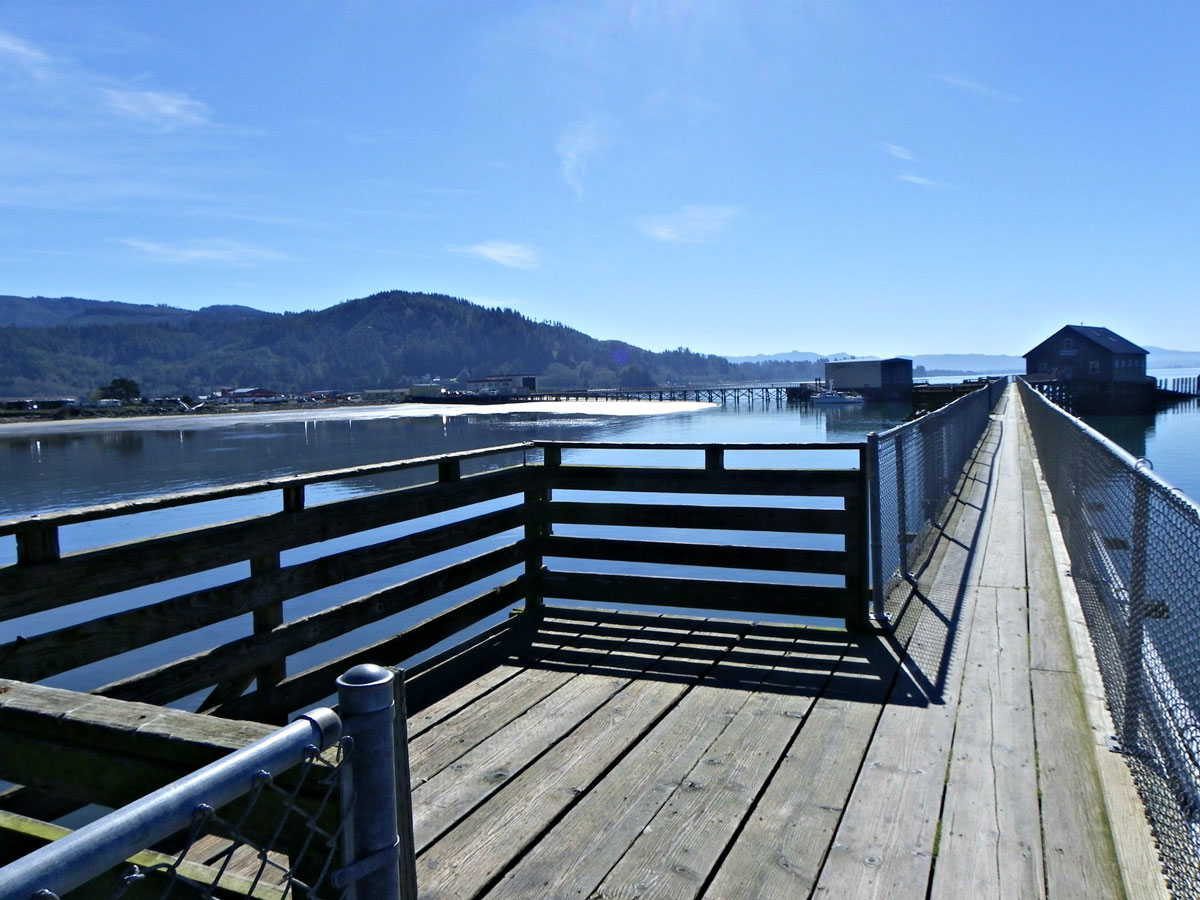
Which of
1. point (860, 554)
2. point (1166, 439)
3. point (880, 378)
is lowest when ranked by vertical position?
point (1166, 439)

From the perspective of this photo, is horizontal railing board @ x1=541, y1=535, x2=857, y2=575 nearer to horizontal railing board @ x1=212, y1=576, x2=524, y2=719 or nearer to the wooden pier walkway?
the wooden pier walkway

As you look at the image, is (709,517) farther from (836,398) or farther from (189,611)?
(836,398)

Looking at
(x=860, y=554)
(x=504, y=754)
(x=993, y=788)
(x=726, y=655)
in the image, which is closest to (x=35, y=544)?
(x=504, y=754)

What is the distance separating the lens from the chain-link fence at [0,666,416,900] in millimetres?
1107

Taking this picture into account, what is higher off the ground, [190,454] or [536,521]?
[536,521]

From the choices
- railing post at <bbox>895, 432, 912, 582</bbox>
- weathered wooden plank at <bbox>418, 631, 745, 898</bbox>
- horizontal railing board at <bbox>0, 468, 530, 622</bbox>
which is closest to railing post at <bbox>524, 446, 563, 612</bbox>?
horizontal railing board at <bbox>0, 468, 530, 622</bbox>

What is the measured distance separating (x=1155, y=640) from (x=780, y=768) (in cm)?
180

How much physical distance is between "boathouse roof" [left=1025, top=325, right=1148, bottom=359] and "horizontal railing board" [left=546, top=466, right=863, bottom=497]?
81.1 meters

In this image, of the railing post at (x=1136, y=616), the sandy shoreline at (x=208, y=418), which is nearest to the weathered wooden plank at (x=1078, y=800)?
the railing post at (x=1136, y=616)

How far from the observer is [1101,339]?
256 ft

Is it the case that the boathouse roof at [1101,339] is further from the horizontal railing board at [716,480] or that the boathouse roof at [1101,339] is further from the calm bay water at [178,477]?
the horizontal railing board at [716,480]

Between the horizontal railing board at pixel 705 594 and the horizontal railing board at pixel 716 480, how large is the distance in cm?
61

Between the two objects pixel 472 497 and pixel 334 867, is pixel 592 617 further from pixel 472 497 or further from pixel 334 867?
pixel 334 867

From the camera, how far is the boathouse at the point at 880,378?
98688 mm
